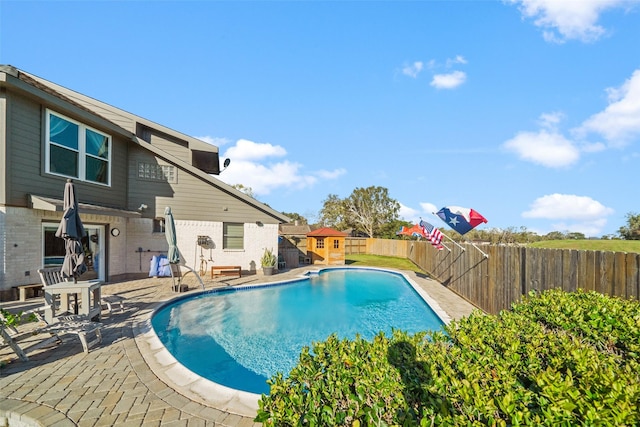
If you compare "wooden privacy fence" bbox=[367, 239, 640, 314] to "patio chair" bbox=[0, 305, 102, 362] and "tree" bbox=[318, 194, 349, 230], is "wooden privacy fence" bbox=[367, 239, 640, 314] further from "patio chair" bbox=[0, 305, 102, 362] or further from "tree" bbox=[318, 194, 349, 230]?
"tree" bbox=[318, 194, 349, 230]

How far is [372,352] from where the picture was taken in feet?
8.78

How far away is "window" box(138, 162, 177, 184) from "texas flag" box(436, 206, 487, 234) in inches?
492

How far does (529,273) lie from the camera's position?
21.6 ft

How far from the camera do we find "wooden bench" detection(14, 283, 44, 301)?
8188 mm

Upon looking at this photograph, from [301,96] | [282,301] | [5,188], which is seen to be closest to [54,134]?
[5,188]

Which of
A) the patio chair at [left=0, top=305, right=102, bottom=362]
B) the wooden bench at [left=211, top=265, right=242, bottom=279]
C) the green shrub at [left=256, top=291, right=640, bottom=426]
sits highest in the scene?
the green shrub at [left=256, top=291, right=640, bottom=426]

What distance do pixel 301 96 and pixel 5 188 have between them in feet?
44.8

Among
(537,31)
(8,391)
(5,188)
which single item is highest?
(537,31)

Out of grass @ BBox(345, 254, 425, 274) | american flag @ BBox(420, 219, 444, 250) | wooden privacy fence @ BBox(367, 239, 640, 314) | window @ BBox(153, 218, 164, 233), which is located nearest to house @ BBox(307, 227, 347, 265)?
grass @ BBox(345, 254, 425, 274)

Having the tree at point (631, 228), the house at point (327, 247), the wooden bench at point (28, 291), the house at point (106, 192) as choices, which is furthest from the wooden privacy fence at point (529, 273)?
the tree at point (631, 228)

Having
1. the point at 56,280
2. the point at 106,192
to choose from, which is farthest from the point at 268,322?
the point at 106,192

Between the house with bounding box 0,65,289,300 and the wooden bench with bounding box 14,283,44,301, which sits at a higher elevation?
the house with bounding box 0,65,289,300

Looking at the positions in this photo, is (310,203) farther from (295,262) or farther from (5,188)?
(5,188)

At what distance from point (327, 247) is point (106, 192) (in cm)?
1420
